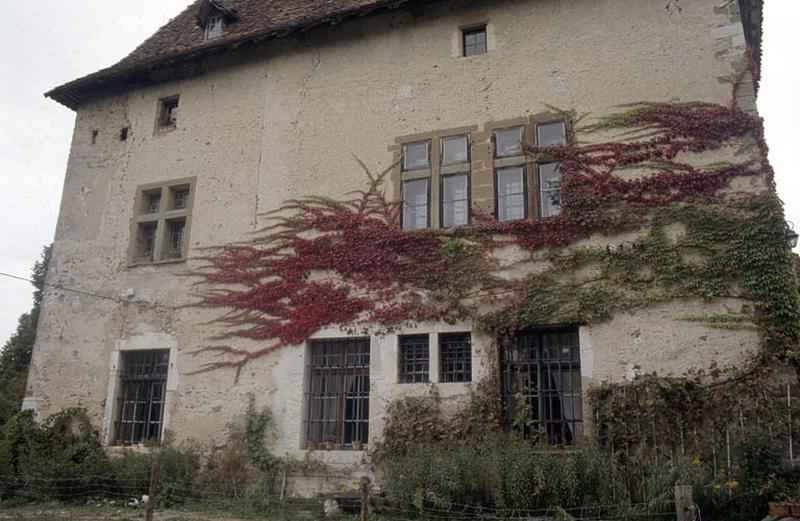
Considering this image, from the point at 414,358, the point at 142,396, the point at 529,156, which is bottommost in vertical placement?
the point at 142,396

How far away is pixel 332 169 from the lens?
33.8 feet

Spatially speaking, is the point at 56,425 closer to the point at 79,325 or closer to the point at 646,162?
the point at 79,325

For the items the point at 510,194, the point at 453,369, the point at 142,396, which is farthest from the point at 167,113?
the point at 453,369

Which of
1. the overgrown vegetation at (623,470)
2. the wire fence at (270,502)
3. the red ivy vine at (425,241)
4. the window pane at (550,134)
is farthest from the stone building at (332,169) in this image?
the wire fence at (270,502)

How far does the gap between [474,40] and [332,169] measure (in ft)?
9.52

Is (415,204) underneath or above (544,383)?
above

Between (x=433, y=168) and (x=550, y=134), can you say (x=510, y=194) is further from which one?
(x=433, y=168)

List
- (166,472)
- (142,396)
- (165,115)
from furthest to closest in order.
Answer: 1. (165,115)
2. (142,396)
3. (166,472)

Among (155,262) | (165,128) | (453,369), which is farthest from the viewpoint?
(165,128)

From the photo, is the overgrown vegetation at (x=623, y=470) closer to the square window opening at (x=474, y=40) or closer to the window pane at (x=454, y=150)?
the window pane at (x=454, y=150)

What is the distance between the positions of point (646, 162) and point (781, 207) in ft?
5.32

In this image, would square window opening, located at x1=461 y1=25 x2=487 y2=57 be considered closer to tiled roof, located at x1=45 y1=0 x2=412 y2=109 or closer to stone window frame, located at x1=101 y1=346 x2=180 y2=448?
tiled roof, located at x1=45 y1=0 x2=412 y2=109

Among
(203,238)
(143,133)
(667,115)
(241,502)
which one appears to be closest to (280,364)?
(241,502)

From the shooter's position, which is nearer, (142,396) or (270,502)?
(270,502)
